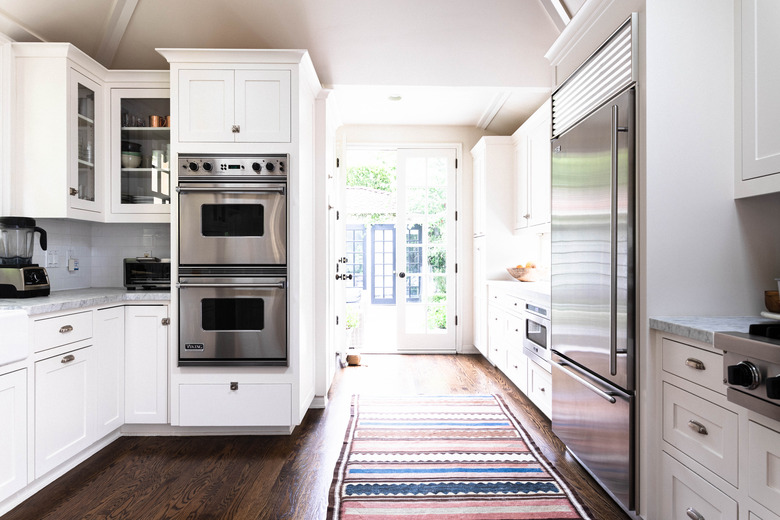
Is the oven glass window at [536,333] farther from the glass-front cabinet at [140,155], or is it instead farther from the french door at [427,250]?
the glass-front cabinet at [140,155]

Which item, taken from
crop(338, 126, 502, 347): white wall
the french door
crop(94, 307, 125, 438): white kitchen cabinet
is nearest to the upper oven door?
crop(94, 307, 125, 438): white kitchen cabinet

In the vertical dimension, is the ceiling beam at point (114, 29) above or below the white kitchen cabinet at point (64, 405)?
above

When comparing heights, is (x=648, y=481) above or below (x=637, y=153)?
below

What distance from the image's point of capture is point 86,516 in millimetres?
1872

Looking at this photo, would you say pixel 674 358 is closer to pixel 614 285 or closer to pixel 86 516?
pixel 614 285

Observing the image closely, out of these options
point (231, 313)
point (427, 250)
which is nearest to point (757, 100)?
point (231, 313)

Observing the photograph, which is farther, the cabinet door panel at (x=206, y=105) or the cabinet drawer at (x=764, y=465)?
the cabinet door panel at (x=206, y=105)

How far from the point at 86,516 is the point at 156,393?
2.76 feet

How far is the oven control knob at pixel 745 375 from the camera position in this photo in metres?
1.15

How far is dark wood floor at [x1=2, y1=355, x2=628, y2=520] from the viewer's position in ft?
6.26

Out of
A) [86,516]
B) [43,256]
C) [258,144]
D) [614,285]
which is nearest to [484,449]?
[614,285]

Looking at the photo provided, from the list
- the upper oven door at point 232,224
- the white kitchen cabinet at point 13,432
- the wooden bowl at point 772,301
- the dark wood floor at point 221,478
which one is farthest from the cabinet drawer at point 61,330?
the wooden bowl at point 772,301

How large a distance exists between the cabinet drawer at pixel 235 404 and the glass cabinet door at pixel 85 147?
130 centimetres

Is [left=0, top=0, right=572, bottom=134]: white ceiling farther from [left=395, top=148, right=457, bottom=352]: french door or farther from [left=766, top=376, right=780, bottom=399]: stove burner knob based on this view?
[left=766, top=376, right=780, bottom=399]: stove burner knob
